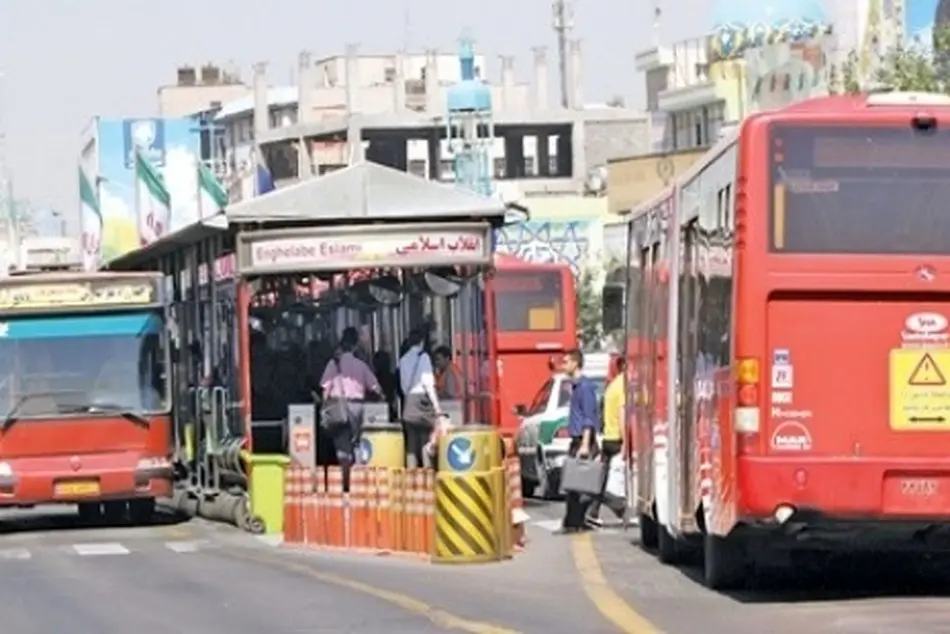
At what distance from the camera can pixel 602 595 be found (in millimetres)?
18844

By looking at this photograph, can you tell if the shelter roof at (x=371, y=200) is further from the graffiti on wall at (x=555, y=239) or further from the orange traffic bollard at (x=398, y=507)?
the graffiti on wall at (x=555, y=239)

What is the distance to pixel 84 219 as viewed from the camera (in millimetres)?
121812

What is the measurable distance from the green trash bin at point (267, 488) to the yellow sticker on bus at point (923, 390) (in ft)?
41.5

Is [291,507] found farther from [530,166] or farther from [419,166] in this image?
[530,166]

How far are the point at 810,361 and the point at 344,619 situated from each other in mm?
3384

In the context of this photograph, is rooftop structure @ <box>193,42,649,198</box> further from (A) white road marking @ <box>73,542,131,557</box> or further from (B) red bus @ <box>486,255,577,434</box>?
(A) white road marking @ <box>73,542,131,557</box>

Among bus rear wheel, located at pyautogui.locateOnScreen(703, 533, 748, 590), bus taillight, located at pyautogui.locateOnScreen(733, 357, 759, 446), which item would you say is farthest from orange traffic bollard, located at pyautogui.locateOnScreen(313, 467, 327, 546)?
bus taillight, located at pyautogui.locateOnScreen(733, 357, 759, 446)

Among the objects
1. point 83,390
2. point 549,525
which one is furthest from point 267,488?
point 83,390

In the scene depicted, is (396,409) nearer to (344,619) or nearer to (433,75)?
(344,619)

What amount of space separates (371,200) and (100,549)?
481 cm

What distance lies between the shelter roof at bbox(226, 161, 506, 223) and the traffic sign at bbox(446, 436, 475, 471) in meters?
6.98

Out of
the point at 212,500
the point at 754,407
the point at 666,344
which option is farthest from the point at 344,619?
the point at 212,500

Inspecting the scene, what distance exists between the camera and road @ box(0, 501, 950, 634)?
16.6 metres

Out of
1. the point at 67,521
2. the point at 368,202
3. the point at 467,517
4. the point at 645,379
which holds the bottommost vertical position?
the point at 67,521
